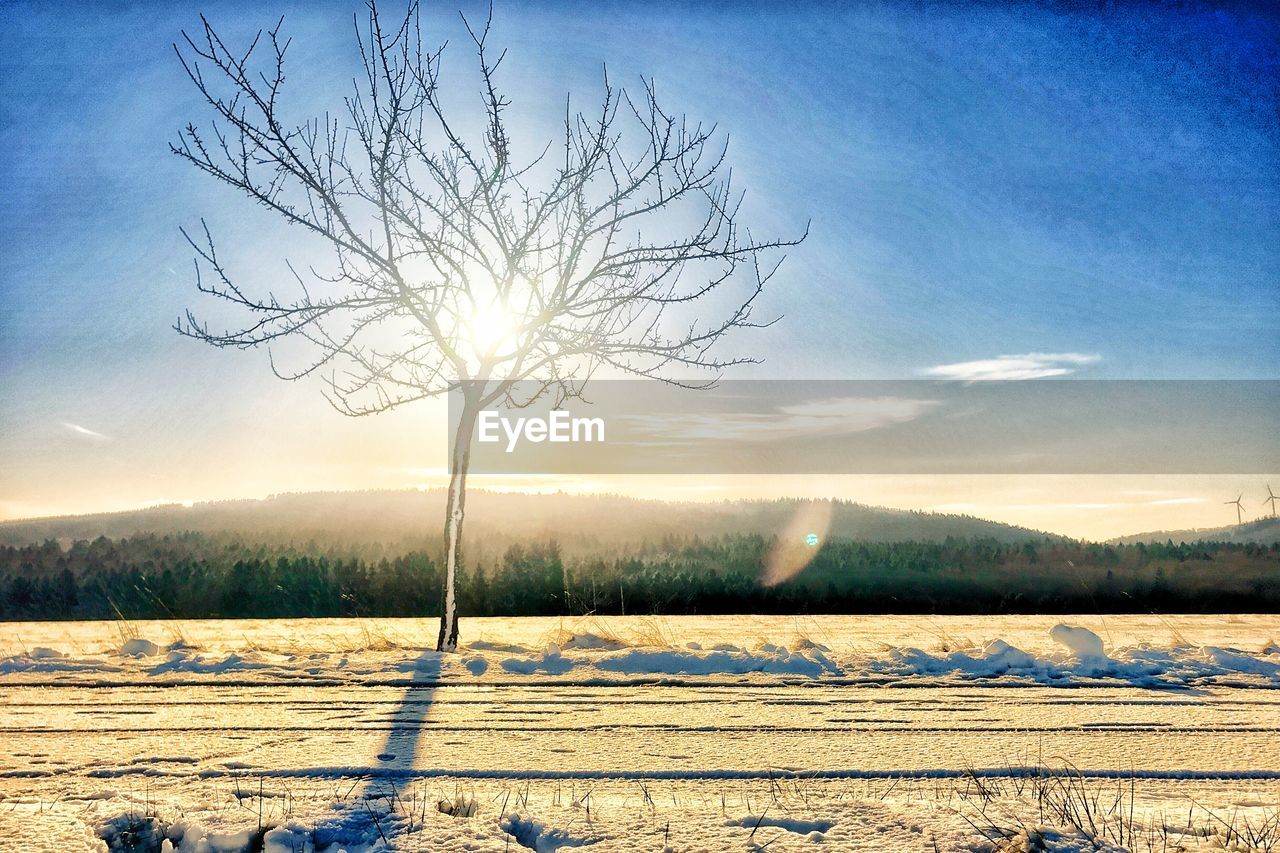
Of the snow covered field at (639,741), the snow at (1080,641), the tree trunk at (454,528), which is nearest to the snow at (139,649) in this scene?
the snow covered field at (639,741)

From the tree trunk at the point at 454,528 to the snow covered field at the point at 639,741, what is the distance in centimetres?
40

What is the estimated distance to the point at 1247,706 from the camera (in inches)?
255

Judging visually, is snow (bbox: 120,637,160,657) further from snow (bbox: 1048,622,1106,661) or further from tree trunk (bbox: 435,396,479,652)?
snow (bbox: 1048,622,1106,661)

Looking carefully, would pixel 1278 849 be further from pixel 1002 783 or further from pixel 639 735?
pixel 639 735

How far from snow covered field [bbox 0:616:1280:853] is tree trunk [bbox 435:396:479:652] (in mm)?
397

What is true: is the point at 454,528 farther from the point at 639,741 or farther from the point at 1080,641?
the point at 1080,641

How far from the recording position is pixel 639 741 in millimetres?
5336

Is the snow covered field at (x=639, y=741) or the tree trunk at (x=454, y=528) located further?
the tree trunk at (x=454, y=528)

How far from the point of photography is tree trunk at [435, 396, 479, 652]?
941 centimetres

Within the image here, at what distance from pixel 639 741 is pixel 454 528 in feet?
15.8

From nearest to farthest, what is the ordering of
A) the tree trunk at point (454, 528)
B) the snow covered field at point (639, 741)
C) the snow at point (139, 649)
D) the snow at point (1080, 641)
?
the snow covered field at point (639, 741) < the snow at point (1080, 641) < the snow at point (139, 649) < the tree trunk at point (454, 528)

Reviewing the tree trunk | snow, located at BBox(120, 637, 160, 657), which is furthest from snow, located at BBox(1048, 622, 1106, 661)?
snow, located at BBox(120, 637, 160, 657)

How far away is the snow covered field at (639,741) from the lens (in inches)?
131

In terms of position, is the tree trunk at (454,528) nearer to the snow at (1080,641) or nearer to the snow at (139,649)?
the snow at (139,649)
